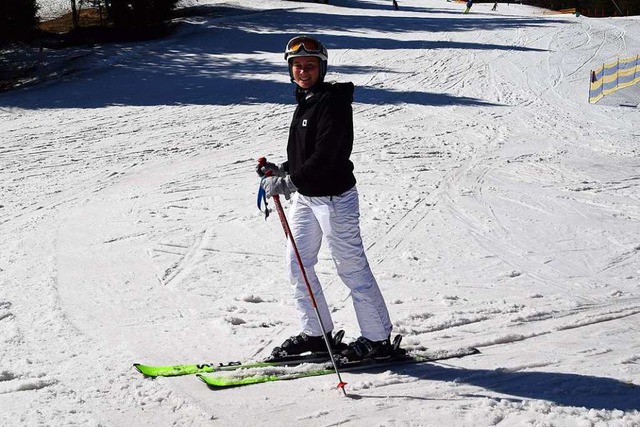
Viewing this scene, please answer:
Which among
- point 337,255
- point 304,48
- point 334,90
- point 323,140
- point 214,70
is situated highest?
point 304,48

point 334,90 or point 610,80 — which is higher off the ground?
point 334,90

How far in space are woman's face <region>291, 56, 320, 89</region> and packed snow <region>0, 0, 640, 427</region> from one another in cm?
181

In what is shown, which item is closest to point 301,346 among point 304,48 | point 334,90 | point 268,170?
point 268,170

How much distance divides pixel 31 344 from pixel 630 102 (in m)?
17.3

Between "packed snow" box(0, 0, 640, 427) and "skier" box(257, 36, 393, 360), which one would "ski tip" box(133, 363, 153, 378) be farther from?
"skier" box(257, 36, 393, 360)

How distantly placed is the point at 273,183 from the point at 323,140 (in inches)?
17.6

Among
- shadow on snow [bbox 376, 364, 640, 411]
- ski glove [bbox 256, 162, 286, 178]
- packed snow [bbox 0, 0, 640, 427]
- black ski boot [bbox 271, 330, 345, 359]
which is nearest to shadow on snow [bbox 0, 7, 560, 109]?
packed snow [bbox 0, 0, 640, 427]

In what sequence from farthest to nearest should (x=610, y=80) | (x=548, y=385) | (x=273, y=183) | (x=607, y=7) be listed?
(x=607, y=7) < (x=610, y=80) < (x=273, y=183) < (x=548, y=385)

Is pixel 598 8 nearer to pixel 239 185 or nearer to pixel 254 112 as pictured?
pixel 254 112

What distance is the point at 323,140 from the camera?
4.53 metres

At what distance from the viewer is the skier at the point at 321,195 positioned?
456cm

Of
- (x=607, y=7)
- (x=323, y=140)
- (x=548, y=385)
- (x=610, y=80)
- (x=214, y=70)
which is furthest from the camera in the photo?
(x=607, y=7)

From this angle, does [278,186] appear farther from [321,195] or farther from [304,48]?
[304,48]

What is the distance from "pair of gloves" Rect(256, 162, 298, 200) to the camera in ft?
15.4
